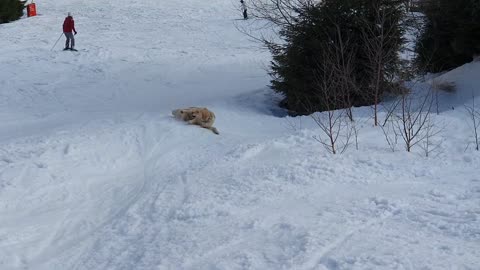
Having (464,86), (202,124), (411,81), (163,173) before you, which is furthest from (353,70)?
(163,173)

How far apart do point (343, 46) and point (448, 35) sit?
3.47m

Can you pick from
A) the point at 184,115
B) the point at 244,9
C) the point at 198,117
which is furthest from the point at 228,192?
the point at 244,9

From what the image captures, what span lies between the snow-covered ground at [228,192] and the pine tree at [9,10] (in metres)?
12.7

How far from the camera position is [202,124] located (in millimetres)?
11523

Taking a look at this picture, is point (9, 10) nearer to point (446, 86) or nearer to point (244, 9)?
point (244, 9)

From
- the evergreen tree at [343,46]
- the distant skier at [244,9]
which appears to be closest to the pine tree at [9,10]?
the distant skier at [244,9]

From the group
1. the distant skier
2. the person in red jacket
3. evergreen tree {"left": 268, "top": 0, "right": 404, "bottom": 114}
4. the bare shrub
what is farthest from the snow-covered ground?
the distant skier

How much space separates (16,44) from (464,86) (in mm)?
16560

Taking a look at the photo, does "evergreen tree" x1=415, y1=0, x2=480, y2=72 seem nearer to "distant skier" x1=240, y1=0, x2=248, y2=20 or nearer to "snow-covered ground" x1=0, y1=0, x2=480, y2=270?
"snow-covered ground" x1=0, y1=0, x2=480, y2=270

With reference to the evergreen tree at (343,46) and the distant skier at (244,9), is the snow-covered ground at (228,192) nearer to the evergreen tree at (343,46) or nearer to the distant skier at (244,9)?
the evergreen tree at (343,46)

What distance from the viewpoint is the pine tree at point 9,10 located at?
88.0 feet

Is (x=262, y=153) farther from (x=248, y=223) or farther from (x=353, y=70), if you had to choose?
(x=353, y=70)

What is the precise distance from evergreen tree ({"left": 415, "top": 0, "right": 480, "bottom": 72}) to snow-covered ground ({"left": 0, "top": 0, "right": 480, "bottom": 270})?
81cm

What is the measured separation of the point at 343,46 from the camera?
13141 millimetres
